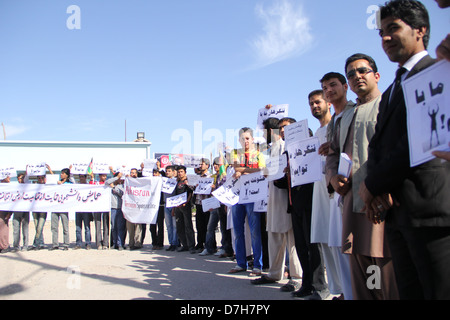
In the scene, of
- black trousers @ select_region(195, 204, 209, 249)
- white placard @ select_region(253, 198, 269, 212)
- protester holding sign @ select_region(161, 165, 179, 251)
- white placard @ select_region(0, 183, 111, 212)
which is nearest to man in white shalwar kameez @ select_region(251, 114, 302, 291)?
white placard @ select_region(253, 198, 269, 212)

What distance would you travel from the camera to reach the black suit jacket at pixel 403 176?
1.59 m

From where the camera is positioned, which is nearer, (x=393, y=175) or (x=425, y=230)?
(x=425, y=230)

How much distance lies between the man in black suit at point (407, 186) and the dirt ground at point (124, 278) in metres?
2.59

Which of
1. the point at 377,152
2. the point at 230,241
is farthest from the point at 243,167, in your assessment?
the point at 377,152

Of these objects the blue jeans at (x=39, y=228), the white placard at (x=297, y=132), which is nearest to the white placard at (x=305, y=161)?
the white placard at (x=297, y=132)

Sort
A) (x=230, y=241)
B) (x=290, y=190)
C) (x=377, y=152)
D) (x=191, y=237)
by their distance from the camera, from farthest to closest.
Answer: (x=191, y=237) → (x=230, y=241) → (x=290, y=190) → (x=377, y=152)

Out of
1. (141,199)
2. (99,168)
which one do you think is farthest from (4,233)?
(141,199)

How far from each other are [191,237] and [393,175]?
781cm

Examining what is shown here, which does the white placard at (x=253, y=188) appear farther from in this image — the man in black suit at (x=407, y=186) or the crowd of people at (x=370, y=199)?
the man in black suit at (x=407, y=186)

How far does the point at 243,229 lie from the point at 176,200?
3.68 m

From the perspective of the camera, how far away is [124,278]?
213 inches

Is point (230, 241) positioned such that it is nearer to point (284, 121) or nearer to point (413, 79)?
point (284, 121)

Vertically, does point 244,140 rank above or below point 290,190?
above
